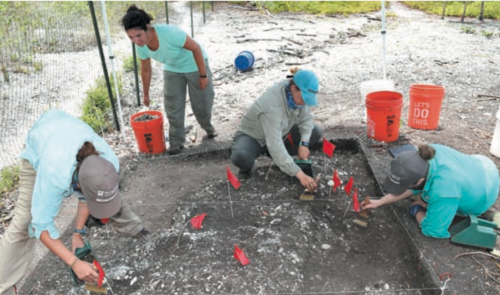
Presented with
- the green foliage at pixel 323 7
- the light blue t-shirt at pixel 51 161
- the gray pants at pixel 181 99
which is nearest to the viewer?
the light blue t-shirt at pixel 51 161

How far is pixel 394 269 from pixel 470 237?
0.53 metres

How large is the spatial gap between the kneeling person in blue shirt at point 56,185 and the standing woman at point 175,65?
1.40 metres

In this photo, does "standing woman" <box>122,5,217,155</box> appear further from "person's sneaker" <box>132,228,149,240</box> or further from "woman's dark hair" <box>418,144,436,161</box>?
"woman's dark hair" <box>418,144,436,161</box>

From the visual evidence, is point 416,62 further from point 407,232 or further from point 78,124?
point 78,124

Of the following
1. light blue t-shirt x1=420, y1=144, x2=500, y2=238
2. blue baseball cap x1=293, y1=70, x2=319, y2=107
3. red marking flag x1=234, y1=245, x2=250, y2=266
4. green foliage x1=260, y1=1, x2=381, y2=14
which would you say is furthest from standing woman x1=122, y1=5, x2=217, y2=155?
green foliage x1=260, y1=1, x2=381, y2=14

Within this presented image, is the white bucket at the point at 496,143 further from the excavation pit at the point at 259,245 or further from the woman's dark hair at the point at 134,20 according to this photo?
the woman's dark hair at the point at 134,20

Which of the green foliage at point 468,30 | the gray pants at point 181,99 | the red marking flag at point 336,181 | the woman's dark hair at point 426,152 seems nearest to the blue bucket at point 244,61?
the gray pants at point 181,99

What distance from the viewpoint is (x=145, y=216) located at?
327 centimetres

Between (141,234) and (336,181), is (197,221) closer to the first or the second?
(141,234)

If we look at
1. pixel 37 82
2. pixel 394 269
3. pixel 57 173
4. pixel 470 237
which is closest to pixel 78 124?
pixel 57 173

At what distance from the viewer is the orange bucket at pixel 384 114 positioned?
3.80 metres

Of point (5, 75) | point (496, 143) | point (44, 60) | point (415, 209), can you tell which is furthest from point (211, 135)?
point (44, 60)

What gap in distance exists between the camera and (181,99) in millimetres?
4078

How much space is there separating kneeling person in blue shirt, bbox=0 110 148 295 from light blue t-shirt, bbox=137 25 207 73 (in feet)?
5.34
